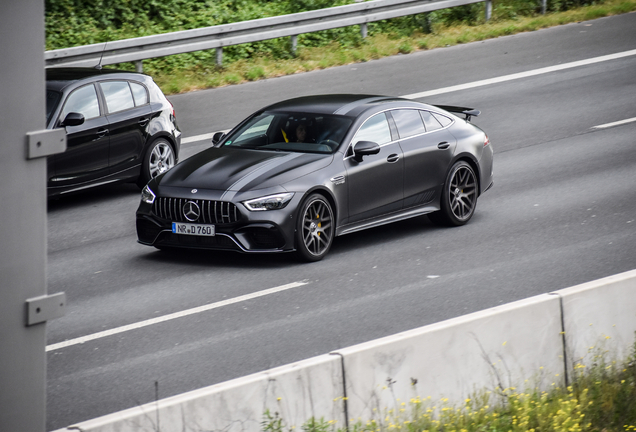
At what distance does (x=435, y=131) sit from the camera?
12.2m

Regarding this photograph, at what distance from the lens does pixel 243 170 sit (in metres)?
10.6

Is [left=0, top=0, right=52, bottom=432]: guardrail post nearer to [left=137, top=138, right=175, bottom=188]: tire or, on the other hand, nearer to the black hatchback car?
the black hatchback car

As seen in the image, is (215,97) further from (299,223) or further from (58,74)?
(299,223)

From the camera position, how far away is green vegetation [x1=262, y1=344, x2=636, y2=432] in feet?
20.5

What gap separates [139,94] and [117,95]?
39cm

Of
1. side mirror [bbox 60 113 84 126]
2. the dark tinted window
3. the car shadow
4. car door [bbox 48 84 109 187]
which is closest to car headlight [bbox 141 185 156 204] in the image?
car door [bbox 48 84 109 187]

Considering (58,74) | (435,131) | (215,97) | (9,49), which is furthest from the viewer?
(215,97)

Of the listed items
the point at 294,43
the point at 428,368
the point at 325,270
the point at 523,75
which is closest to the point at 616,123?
the point at 523,75

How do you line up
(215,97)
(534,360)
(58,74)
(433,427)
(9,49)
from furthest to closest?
(215,97)
(58,74)
(534,360)
(433,427)
(9,49)

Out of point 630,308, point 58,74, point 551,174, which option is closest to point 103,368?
point 630,308

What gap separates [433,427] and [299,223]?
4339 millimetres

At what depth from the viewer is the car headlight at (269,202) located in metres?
10.2

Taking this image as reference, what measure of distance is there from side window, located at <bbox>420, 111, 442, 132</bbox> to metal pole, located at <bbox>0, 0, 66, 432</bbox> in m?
8.30

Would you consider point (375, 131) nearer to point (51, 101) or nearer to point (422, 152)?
point (422, 152)
